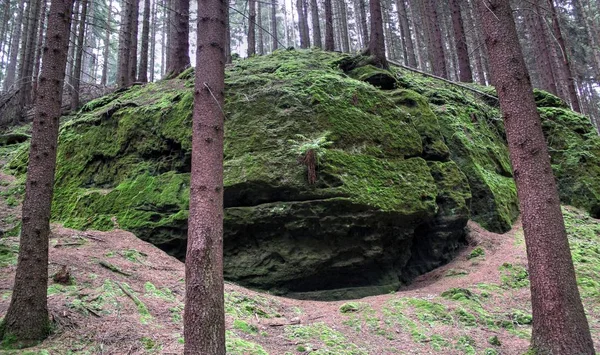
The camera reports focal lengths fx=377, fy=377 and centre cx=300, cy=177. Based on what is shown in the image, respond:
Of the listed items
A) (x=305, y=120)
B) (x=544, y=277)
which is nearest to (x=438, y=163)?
(x=305, y=120)

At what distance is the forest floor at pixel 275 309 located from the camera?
4.95 meters

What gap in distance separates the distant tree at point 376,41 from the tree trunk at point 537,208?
24.4 ft

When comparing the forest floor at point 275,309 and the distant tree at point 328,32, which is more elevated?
the distant tree at point 328,32

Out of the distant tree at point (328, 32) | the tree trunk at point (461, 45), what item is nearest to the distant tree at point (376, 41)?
the distant tree at point (328, 32)

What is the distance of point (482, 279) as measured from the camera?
8148mm

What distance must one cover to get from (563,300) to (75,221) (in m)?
9.92

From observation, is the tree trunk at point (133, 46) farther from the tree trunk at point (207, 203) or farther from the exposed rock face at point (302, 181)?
the tree trunk at point (207, 203)

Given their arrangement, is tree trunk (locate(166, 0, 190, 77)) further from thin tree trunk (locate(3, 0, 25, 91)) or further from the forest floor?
thin tree trunk (locate(3, 0, 25, 91))

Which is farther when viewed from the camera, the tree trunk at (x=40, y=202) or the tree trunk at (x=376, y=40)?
the tree trunk at (x=376, y=40)

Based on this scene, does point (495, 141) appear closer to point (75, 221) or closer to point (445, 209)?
point (445, 209)

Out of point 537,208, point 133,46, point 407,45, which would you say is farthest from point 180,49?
point 407,45

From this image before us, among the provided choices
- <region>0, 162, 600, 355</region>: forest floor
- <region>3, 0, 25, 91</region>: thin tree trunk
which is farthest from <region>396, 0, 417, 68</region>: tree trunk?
<region>3, 0, 25, 91</region>: thin tree trunk

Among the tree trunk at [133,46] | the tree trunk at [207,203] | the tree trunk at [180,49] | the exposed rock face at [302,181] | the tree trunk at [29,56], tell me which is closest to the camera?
the tree trunk at [207,203]

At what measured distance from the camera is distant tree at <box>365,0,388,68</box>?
13.0 metres
